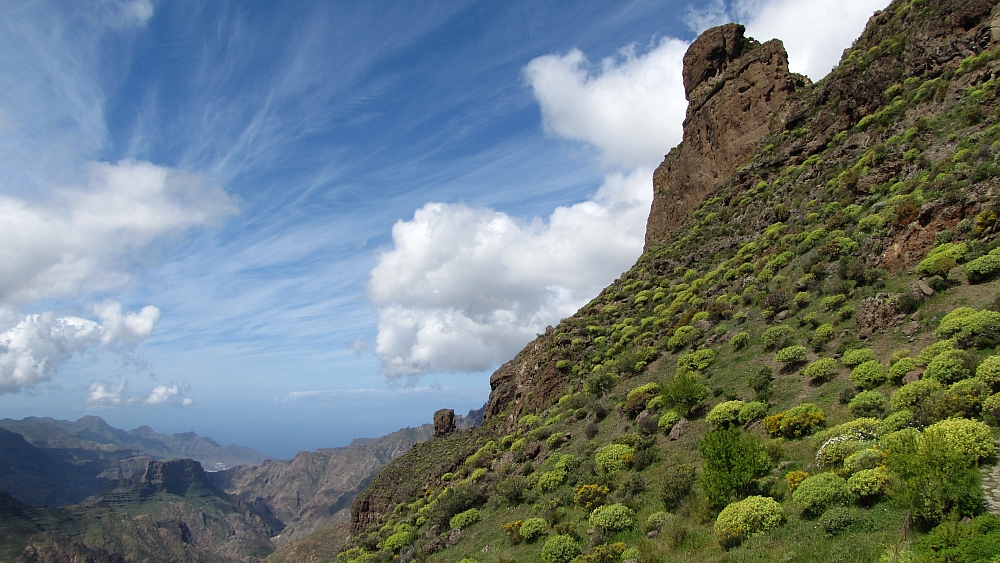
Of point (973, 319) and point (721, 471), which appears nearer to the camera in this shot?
point (721, 471)

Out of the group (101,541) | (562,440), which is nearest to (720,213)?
(562,440)

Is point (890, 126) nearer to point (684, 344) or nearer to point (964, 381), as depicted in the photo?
point (684, 344)

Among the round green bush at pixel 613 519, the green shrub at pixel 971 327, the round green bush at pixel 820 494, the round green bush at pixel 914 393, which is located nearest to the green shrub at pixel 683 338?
the green shrub at pixel 971 327

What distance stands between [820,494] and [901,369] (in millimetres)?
5970

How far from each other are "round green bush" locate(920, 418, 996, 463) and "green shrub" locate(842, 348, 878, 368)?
6.19m

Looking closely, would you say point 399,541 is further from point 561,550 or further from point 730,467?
point 730,467

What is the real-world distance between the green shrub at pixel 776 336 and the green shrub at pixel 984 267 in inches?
232

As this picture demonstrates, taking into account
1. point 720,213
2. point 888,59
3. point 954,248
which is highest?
point 888,59

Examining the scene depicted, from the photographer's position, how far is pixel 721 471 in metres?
12.1

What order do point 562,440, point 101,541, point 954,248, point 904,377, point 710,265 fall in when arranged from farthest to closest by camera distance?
point 101,541 → point 710,265 → point 562,440 → point 954,248 → point 904,377

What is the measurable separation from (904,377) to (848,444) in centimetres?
382

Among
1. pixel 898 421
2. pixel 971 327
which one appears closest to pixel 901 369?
pixel 971 327

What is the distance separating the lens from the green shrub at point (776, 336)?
20128 mm

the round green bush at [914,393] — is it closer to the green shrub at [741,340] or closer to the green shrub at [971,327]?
the green shrub at [971,327]
